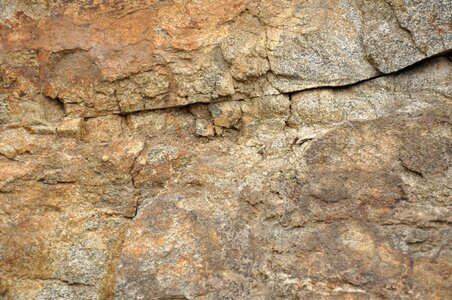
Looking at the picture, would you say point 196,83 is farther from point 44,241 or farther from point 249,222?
point 44,241

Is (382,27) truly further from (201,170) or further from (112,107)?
(112,107)

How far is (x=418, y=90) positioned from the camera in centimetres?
302

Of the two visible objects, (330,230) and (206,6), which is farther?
(206,6)

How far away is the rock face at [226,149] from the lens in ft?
8.97

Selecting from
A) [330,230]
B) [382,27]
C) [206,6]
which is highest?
[206,6]

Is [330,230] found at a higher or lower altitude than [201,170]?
lower

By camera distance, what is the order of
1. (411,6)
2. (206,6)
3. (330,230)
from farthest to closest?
(206,6), (411,6), (330,230)

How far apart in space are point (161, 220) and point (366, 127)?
4.00ft

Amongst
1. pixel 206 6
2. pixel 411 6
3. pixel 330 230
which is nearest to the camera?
pixel 330 230

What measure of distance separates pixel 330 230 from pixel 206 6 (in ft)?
4.80

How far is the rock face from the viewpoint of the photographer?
108 inches

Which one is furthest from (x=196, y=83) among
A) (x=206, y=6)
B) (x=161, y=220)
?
(x=161, y=220)

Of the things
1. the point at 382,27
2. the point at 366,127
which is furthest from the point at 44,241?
the point at 382,27

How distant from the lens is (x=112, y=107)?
10.6 feet
